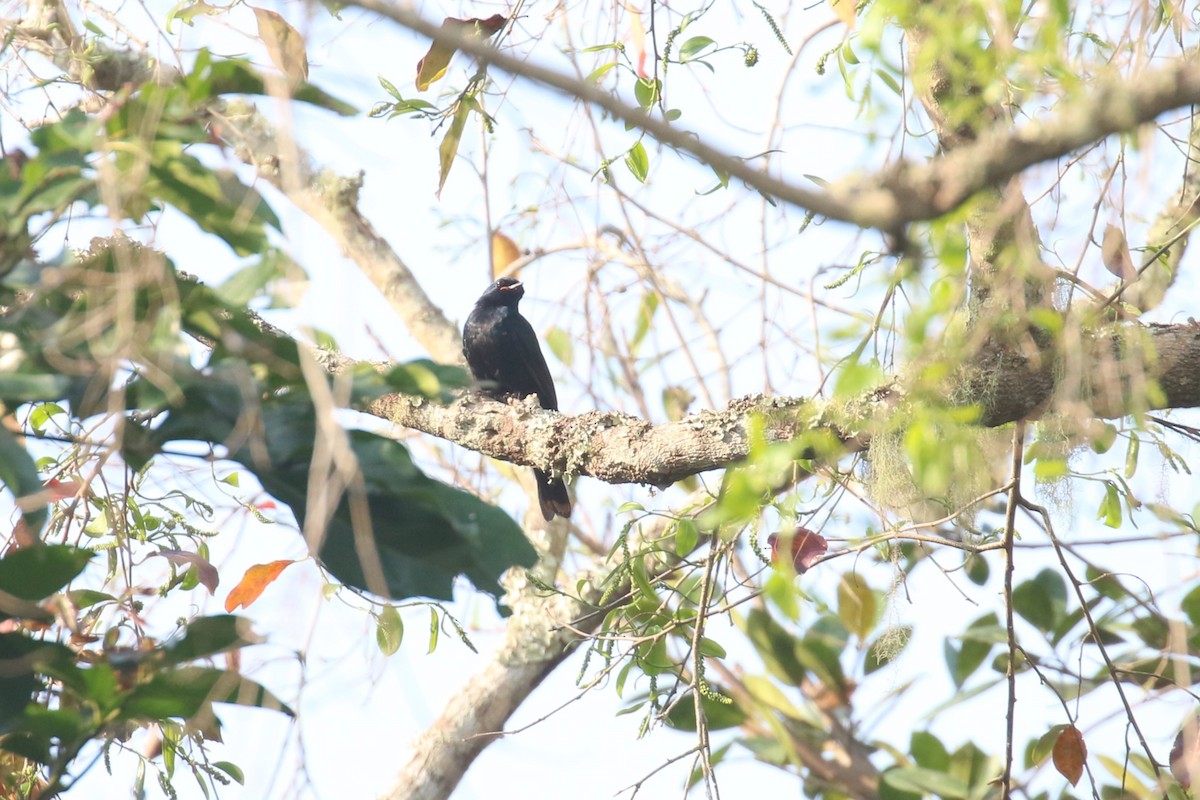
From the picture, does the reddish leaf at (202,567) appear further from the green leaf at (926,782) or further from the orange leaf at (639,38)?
the green leaf at (926,782)

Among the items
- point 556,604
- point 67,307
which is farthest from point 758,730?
point 67,307

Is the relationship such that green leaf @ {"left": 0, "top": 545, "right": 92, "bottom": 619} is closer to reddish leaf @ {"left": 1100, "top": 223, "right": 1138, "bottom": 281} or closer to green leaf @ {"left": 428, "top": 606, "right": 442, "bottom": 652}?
green leaf @ {"left": 428, "top": 606, "right": 442, "bottom": 652}

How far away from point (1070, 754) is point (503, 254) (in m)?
3.55

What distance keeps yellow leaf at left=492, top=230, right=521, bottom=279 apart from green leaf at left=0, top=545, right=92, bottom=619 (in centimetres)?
378

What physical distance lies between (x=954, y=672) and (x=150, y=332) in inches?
158

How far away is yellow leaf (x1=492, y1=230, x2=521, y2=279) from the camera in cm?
536

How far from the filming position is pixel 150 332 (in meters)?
1.49

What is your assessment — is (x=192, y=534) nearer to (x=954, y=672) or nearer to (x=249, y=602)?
(x=249, y=602)

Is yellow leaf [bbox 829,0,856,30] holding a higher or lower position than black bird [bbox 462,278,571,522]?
lower

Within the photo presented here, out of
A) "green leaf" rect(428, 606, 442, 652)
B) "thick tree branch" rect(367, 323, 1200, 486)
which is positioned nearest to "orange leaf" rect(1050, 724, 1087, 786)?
"thick tree branch" rect(367, 323, 1200, 486)

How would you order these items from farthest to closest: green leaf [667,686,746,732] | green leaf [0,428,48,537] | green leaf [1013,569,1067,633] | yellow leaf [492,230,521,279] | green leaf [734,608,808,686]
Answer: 1. yellow leaf [492,230,521,279]
2. green leaf [734,608,808,686]
3. green leaf [1013,569,1067,633]
4. green leaf [667,686,746,732]
5. green leaf [0,428,48,537]

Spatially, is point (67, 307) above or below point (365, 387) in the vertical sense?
above

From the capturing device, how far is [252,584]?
271 centimetres

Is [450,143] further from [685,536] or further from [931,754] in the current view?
[931,754]
